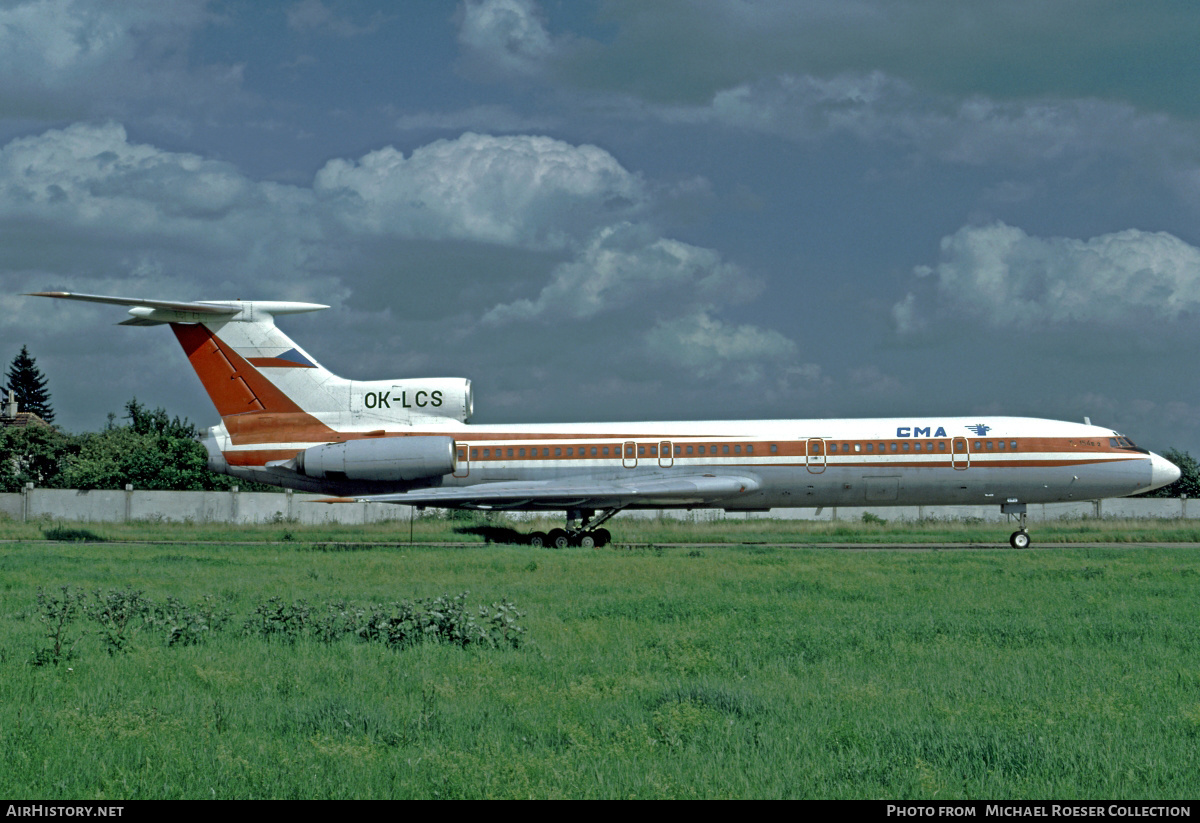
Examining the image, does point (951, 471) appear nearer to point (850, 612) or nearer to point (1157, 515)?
point (850, 612)

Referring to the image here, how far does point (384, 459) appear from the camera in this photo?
29484 millimetres

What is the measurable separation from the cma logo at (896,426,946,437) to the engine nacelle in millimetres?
12634

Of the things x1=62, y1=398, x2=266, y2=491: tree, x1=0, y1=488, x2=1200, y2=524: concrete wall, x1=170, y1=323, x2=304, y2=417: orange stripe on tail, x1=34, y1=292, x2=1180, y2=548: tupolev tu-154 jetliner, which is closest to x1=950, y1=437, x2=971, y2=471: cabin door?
x1=34, y1=292, x2=1180, y2=548: tupolev tu-154 jetliner

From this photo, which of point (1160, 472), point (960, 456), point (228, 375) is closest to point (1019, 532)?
point (960, 456)

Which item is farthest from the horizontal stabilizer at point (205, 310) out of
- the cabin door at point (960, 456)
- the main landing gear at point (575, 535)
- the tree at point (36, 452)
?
the tree at point (36, 452)

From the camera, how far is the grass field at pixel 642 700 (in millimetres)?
6523

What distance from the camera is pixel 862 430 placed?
29.4 metres

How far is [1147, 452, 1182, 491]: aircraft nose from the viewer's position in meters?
29.7

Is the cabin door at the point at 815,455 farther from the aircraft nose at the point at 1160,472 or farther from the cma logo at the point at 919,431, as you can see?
the aircraft nose at the point at 1160,472

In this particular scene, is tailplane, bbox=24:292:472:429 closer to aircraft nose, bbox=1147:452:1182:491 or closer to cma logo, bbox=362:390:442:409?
cma logo, bbox=362:390:442:409

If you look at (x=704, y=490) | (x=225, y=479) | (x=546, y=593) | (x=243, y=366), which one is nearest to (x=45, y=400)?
(x=225, y=479)

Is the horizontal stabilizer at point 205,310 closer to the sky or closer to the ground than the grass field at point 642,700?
closer to the sky

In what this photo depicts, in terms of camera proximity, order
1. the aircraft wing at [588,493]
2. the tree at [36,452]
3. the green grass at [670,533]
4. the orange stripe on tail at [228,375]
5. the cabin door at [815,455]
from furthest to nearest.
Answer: the tree at [36,452] < the green grass at [670,533] < the orange stripe on tail at [228,375] < the cabin door at [815,455] < the aircraft wing at [588,493]

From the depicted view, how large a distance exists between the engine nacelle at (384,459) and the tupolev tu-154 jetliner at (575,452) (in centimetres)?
4
